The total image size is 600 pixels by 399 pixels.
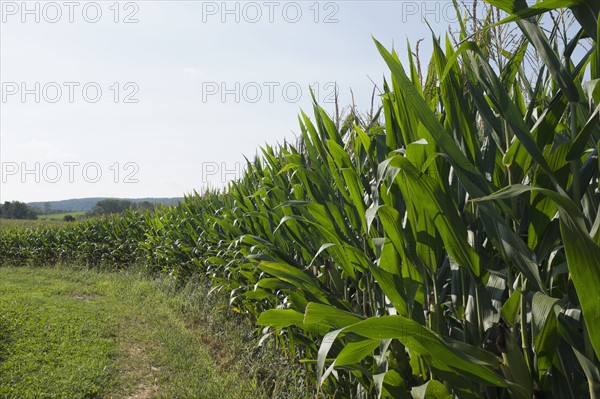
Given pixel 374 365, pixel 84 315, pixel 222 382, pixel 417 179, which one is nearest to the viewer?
pixel 417 179

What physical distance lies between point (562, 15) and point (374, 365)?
1331mm

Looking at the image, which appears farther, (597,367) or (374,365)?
(374,365)

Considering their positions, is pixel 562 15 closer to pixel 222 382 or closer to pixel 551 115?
pixel 551 115

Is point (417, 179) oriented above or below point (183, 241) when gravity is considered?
above

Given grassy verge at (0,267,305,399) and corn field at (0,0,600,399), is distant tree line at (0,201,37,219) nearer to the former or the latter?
grassy verge at (0,267,305,399)

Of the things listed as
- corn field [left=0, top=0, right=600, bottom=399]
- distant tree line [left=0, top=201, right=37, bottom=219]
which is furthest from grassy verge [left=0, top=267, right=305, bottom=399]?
distant tree line [left=0, top=201, right=37, bottom=219]

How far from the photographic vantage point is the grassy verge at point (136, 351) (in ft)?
12.4

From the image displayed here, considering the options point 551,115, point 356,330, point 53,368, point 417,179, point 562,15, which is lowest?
point 53,368

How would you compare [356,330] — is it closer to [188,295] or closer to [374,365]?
[374,365]

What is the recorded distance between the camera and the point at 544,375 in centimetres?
134

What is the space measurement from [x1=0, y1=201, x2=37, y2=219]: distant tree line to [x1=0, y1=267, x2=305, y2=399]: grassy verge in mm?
46376

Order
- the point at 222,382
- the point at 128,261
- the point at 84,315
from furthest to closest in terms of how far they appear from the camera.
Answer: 1. the point at 128,261
2. the point at 84,315
3. the point at 222,382

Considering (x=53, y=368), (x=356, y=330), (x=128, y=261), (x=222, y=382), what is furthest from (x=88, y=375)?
(x=128, y=261)

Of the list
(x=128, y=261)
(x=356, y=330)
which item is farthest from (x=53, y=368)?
(x=128, y=261)
